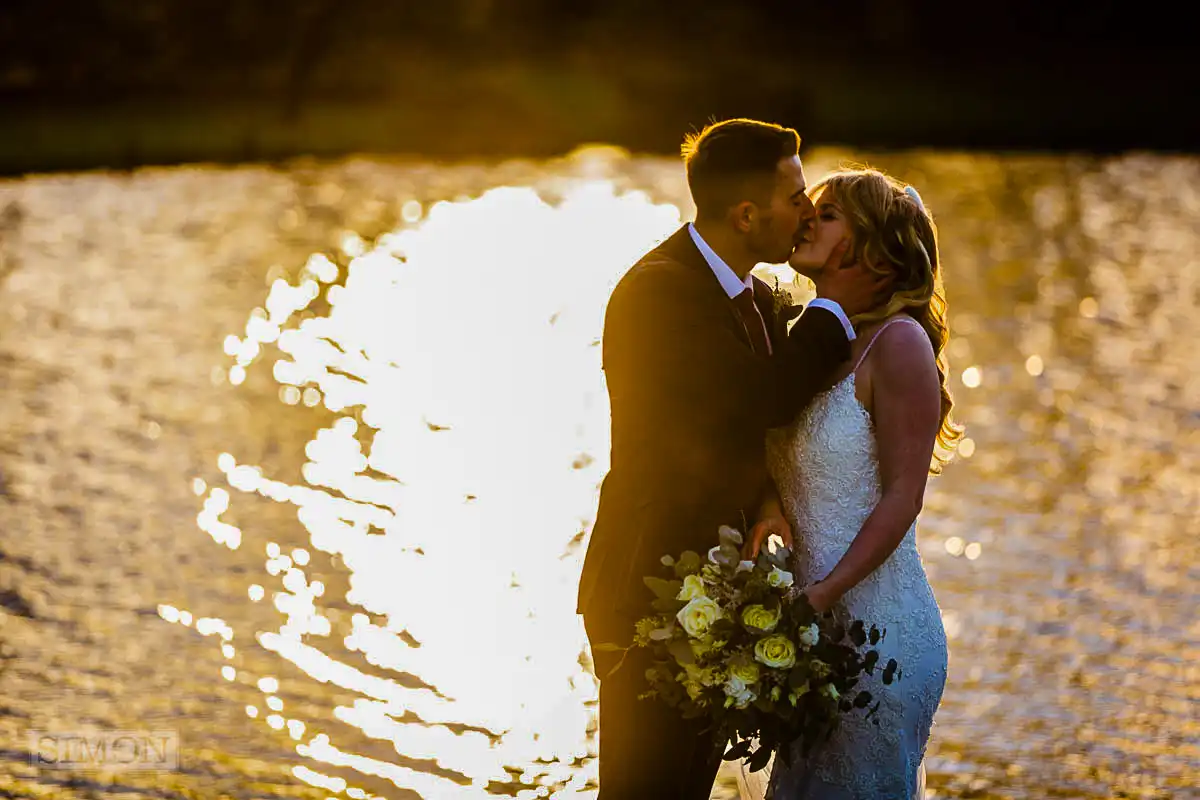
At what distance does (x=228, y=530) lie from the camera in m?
11.5

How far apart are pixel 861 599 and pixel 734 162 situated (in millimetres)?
1295

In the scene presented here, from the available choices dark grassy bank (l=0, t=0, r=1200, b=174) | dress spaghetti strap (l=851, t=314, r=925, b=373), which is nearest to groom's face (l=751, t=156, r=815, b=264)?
dress spaghetti strap (l=851, t=314, r=925, b=373)

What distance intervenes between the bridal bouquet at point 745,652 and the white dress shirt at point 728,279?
666 millimetres

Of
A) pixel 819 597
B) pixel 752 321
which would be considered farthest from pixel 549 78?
pixel 819 597

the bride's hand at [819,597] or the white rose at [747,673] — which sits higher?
the bride's hand at [819,597]

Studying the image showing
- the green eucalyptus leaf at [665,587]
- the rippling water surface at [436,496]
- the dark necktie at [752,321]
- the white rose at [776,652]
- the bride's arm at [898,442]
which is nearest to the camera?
the white rose at [776,652]

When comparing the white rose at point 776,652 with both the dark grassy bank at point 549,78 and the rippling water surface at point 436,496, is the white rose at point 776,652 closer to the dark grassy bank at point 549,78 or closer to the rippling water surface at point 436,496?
the rippling water surface at point 436,496

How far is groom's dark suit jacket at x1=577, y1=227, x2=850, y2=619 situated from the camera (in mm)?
4719

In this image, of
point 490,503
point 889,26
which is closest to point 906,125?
point 889,26

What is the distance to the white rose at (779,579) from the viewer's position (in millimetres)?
4617

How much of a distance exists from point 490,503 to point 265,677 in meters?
3.58

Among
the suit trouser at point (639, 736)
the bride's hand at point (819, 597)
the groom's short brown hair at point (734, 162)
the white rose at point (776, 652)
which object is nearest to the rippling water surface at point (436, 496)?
the suit trouser at point (639, 736)

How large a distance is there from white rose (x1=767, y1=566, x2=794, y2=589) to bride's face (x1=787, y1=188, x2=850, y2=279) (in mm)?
881

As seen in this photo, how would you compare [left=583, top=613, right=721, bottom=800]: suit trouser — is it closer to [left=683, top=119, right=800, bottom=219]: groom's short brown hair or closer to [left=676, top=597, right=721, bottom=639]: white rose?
[left=676, top=597, right=721, bottom=639]: white rose
